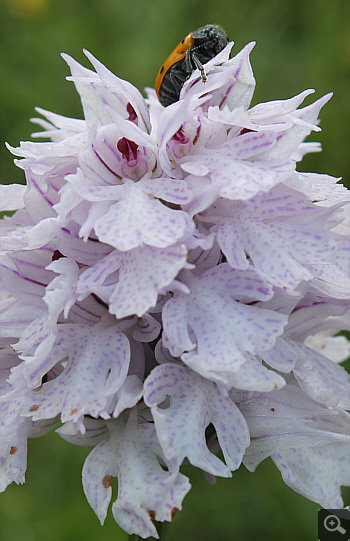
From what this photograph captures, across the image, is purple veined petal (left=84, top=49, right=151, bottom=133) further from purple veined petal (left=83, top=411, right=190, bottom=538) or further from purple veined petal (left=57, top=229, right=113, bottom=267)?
purple veined petal (left=83, top=411, right=190, bottom=538)

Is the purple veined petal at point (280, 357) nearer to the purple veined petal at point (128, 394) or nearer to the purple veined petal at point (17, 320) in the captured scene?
the purple veined petal at point (128, 394)

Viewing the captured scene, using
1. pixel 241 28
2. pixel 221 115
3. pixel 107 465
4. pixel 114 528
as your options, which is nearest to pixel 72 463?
pixel 114 528

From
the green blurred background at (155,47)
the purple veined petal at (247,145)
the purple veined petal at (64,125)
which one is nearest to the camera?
the purple veined petal at (247,145)

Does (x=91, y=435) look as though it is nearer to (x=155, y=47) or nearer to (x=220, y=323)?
(x=220, y=323)

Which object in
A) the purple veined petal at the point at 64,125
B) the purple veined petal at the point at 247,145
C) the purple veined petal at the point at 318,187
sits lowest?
the purple veined petal at the point at 318,187

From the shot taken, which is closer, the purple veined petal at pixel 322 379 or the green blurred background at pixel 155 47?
the purple veined petal at pixel 322 379

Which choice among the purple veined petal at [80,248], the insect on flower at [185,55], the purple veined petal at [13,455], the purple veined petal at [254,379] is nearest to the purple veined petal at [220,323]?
the purple veined petal at [254,379]
